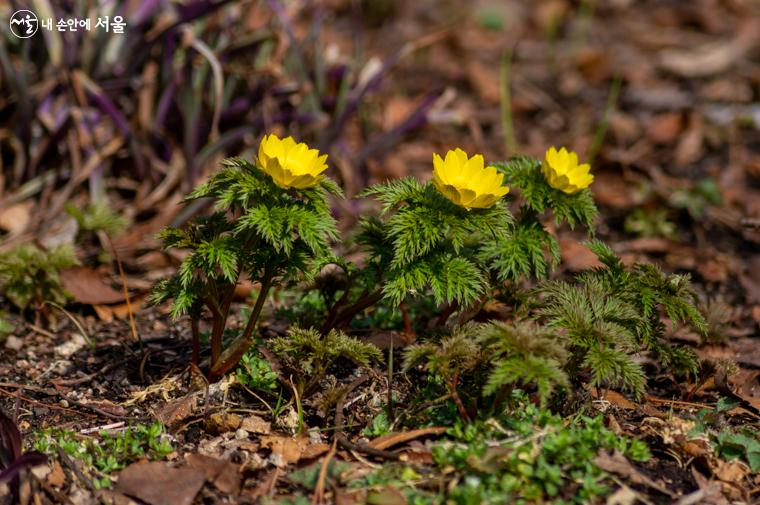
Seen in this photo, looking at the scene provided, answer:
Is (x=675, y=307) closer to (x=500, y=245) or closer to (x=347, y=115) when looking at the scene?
(x=500, y=245)

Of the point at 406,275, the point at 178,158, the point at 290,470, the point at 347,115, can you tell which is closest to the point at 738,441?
the point at 406,275

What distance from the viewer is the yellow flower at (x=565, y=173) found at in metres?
2.27

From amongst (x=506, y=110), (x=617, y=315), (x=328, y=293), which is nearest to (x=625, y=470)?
(x=617, y=315)

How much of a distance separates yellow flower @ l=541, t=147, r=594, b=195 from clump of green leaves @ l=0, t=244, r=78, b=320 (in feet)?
5.67

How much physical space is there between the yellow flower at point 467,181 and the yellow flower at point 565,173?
178mm

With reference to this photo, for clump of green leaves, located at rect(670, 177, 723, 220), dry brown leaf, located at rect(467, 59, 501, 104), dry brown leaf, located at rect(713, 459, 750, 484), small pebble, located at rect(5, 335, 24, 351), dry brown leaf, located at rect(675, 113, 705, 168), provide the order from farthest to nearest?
dry brown leaf, located at rect(467, 59, 501, 104) < dry brown leaf, located at rect(675, 113, 705, 168) < clump of green leaves, located at rect(670, 177, 723, 220) < small pebble, located at rect(5, 335, 24, 351) < dry brown leaf, located at rect(713, 459, 750, 484)

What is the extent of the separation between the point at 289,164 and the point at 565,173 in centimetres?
79

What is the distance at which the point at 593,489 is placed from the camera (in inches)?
80.1

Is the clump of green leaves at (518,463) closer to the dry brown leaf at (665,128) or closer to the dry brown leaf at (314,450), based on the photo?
the dry brown leaf at (314,450)

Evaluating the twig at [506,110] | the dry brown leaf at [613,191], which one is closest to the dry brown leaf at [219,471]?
the twig at [506,110]

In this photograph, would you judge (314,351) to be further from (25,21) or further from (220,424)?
(25,21)

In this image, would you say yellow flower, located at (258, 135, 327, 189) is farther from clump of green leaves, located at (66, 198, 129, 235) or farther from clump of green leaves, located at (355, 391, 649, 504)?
clump of green leaves, located at (66, 198, 129, 235)

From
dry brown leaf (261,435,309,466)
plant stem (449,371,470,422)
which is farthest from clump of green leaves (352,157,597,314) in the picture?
dry brown leaf (261,435,309,466)

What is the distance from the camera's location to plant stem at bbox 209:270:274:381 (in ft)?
7.41
